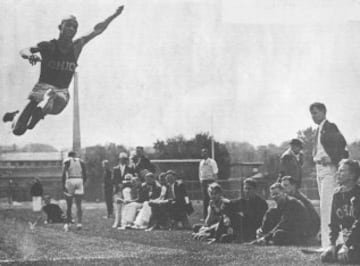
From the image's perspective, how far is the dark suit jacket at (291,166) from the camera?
228 inches

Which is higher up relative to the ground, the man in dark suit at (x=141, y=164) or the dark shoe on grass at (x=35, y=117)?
the dark shoe on grass at (x=35, y=117)

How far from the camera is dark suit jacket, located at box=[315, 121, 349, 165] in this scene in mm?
5250

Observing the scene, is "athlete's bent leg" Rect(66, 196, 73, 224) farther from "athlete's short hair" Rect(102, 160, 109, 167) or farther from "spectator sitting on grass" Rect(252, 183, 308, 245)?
"spectator sitting on grass" Rect(252, 183, 308, 245)

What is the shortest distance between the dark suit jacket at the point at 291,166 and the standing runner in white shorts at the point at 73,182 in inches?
71.3

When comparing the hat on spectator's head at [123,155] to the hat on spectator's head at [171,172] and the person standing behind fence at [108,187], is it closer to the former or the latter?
the person standing behind fence at [108,187]

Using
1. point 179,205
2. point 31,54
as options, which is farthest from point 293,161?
point 31,54

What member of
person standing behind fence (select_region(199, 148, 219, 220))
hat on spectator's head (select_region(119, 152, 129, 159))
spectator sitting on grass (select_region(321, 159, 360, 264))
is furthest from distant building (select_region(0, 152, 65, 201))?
spectator sitting on grass (select_region(321, 159, 360, 264))

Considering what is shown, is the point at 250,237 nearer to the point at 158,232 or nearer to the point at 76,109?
the point at 158,232

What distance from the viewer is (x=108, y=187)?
21.6 ft

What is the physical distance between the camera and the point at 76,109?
18.6 feet

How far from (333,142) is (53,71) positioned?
7.86ft

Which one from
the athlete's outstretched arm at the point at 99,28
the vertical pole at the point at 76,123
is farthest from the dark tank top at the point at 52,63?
the athlete's outstretched arm at the point at 99,28

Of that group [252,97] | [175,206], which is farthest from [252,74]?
[175,206]

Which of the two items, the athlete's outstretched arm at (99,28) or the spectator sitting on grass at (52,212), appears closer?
the athlete's outstretched arm at (99,28)
